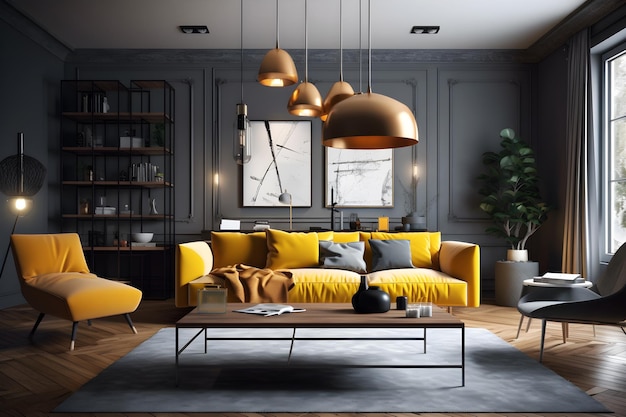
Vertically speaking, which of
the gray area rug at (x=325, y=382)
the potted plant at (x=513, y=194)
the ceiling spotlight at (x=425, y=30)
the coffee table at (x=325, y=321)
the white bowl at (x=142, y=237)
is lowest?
the gray area rug at (x=325, y=382)

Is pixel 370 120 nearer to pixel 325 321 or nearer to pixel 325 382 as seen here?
pixel 325 321

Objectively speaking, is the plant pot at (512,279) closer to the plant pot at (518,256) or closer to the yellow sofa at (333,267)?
the plant pot at (518,256)

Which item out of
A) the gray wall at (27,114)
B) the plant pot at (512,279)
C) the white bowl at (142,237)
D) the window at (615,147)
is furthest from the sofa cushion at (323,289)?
the gray wall at (27,114)

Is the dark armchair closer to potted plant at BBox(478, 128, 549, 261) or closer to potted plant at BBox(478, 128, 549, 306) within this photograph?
potted plant at BBox(478, 128, 549, 306)

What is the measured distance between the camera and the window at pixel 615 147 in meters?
5.26

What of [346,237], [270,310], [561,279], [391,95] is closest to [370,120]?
[270,310]

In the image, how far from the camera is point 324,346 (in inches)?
156

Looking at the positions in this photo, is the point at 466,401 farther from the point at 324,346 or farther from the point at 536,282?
the point at 536,282

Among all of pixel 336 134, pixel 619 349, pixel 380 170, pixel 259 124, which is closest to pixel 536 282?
pixel 619 349

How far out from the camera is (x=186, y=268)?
477 cm

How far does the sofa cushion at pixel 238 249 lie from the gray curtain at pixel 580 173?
117 inches

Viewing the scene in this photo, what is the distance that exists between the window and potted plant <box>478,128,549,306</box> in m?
0.74

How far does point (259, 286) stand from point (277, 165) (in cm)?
247

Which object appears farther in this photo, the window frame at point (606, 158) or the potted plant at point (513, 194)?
the potted plant at point (513, 194)
